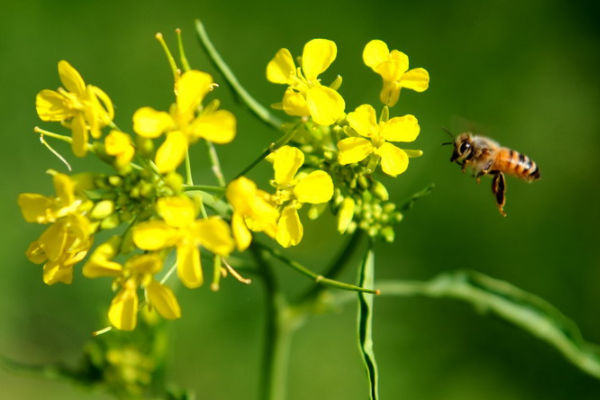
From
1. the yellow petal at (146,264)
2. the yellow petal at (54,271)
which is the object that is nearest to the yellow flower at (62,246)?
the yellow petal at (54,271)

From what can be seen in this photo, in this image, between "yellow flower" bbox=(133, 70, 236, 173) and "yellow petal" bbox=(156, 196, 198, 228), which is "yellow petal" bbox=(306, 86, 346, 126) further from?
"yellow petal" bbox=(156, 196, 198, 228)

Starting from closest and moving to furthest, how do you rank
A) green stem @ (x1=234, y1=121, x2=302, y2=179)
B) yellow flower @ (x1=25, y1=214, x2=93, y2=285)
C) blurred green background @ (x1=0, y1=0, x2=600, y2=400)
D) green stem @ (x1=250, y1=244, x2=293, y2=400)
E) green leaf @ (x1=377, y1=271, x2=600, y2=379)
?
1. yellow flower @ (x1=25, y1=214, x2=93, y2=285)
2. green stem @ (x1=234, y1=121, x2=302, y2=179)
3. green stem @ (x1=250, y1=244, x2=293, y2=400)
4. green leaf @ (x1=377, y1=271, x2=600, y2=379)
5. blurred green background @ (x1=0, y1=0, x2=600, y2=400)

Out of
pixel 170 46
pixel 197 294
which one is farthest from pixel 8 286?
pixel 170 46

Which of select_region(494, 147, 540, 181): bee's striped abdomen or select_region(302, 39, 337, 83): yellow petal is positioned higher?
select_region(494, 147, 540, 181): bee's striped abdomen

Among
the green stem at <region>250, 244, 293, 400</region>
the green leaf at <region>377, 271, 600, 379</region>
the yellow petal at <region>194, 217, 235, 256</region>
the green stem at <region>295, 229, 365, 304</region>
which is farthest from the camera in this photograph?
the green leaf at <region>377, 271, 600, 379</region>

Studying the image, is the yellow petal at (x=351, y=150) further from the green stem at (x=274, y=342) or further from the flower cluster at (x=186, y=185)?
the green stem at (x=274, y=342)

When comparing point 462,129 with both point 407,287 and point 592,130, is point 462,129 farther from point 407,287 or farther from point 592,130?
point 592,130

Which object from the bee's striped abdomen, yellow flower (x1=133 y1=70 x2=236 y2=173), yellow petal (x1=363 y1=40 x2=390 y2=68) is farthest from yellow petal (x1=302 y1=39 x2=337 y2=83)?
the bee's striped abdomen
